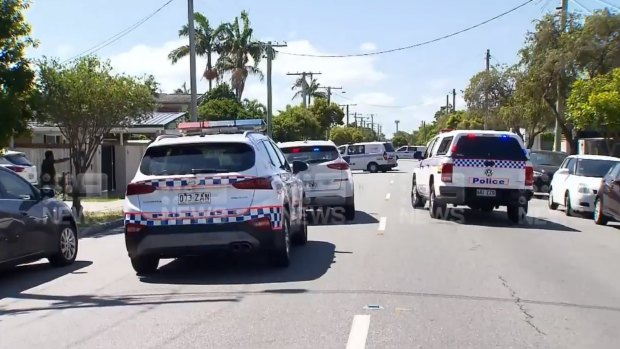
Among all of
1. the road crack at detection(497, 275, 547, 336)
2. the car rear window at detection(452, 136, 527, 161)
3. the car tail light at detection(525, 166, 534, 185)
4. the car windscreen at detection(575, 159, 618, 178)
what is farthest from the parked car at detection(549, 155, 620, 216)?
the road crack at detection(497, 275, 547, 336)

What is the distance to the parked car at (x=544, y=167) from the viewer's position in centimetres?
2595

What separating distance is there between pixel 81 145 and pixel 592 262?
554 inches

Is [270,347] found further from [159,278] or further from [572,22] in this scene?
[572,22]

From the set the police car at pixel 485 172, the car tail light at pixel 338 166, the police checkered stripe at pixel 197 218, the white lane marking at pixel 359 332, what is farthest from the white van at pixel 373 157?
the white lane marking at pixel 359 332

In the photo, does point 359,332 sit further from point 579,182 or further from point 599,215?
point 579,182

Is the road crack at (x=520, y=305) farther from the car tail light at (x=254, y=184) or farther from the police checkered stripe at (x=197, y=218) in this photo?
the car tail light at (x=254, y=184)

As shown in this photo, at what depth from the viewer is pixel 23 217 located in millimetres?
10500

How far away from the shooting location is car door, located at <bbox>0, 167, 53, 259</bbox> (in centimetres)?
1021

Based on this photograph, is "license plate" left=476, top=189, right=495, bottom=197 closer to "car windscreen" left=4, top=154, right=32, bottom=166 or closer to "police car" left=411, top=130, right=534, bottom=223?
"police car" left=411, top=130, right=534, bottom=223

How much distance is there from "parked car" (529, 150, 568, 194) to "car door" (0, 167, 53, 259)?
61.9 ft

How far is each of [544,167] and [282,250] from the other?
18.0 meters

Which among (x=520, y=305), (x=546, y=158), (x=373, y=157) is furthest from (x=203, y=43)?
(x=520, y=305)

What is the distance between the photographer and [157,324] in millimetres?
7477

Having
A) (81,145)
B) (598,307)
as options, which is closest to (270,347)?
(598,307)
